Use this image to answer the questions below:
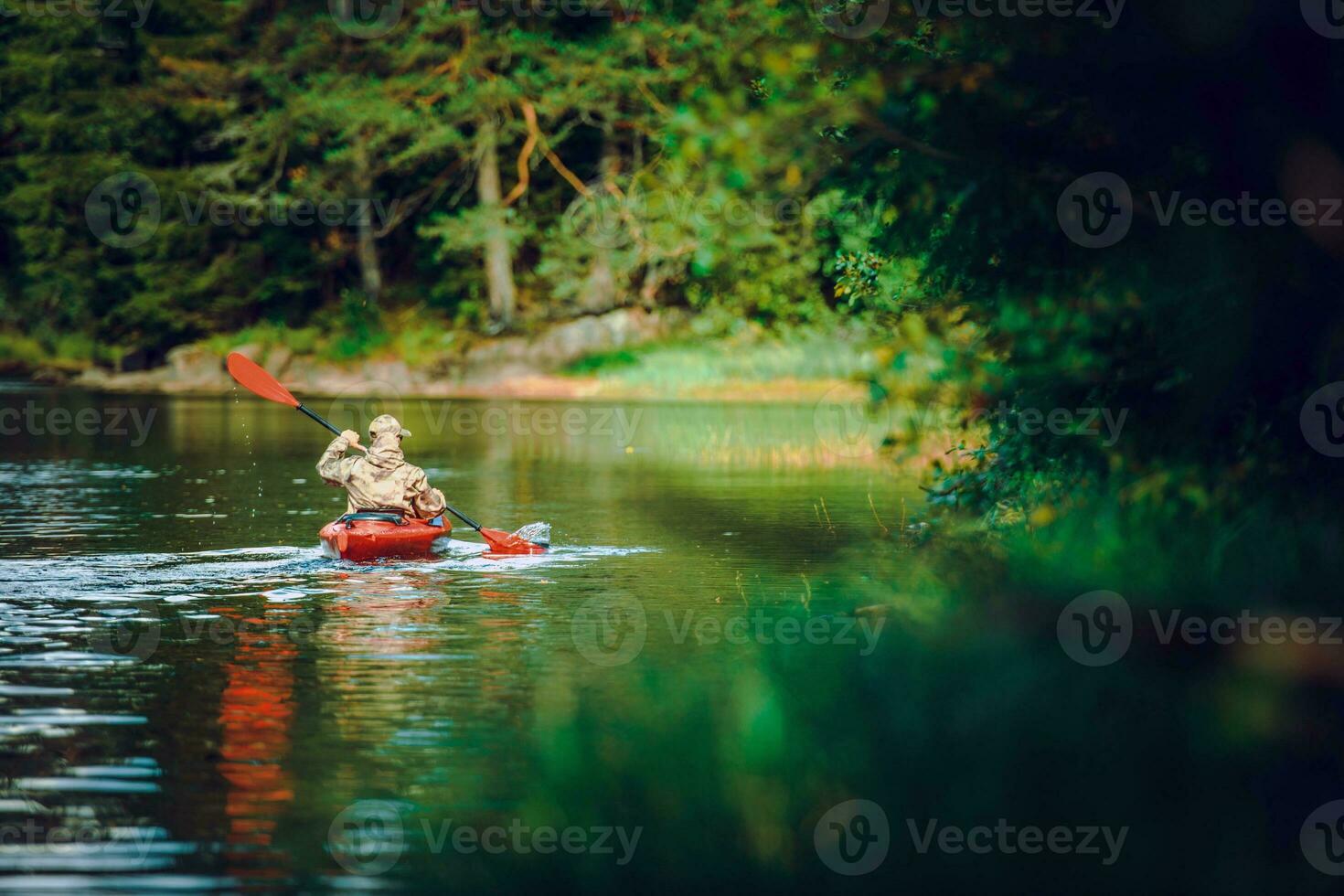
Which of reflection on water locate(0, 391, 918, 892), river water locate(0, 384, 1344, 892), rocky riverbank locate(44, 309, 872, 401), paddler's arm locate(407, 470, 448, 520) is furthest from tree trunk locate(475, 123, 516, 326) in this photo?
paddler's arm locate(407, 470, 448, 520)

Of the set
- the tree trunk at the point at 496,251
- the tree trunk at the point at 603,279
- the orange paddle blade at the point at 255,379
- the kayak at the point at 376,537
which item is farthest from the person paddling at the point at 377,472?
the tree trunk at the point at 603,279

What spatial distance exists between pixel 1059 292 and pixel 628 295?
156ft

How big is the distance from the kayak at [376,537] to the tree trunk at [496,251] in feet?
128

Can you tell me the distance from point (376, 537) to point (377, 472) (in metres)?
0.66

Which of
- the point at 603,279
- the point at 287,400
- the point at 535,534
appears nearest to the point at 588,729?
the point at 535,534

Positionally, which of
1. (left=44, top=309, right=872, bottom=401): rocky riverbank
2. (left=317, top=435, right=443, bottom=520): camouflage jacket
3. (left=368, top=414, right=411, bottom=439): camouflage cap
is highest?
(left=368, top=414, right=411, bottom=439): camouflage cap

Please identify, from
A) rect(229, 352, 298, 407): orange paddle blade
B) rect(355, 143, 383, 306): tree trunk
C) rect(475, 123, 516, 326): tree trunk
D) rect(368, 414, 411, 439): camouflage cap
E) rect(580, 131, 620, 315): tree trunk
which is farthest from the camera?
rect(355, 143, 383, 306): tree trunk

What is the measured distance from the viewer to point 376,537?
17.6 metres

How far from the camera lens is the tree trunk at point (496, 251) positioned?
56688 mm

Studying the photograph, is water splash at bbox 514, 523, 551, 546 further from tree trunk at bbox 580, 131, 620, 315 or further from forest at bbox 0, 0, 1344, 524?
tree trunk at bbox 580, 131, 620, 315

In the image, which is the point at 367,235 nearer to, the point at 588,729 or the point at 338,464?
the point at 338,464

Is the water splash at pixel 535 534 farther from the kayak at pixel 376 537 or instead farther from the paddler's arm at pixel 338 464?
the paddler's arm at pixel 338 464

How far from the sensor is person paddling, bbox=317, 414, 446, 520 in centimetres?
1781

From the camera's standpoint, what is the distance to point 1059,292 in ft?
36.6
